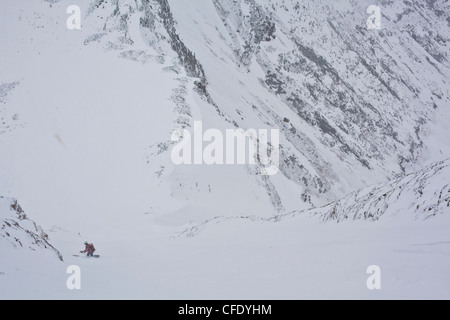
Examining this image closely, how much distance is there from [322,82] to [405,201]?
6867cm

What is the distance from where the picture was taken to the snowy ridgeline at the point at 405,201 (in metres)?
6.84

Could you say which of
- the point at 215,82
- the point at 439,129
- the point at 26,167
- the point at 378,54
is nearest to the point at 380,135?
the point at 439,129

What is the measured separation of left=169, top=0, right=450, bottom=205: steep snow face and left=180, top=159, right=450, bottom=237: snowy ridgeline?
99.6 ft

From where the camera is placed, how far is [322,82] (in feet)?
241

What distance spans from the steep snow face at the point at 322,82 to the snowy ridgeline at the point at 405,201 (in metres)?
30.4

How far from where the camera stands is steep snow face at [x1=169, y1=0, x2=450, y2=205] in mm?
53594

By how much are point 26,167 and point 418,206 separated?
65.2ft
